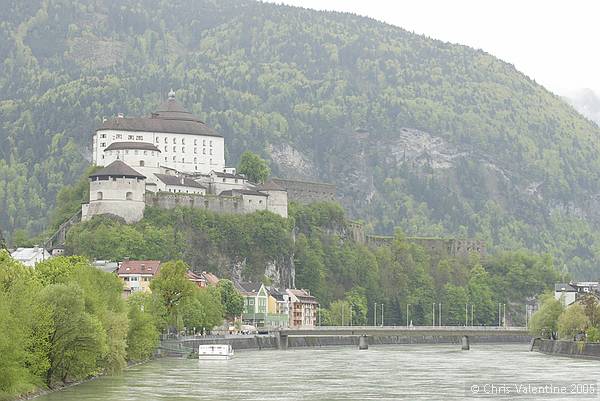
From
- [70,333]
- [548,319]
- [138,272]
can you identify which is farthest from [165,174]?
[70,333]

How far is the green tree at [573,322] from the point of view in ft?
399

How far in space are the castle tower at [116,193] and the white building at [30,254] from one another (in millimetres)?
10484

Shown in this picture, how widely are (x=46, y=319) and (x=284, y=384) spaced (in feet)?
59.3

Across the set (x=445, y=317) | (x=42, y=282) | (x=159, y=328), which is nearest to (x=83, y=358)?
(x=42, y=282)

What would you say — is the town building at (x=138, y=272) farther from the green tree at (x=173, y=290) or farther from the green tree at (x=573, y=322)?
the green tree at (x=573, y=322)

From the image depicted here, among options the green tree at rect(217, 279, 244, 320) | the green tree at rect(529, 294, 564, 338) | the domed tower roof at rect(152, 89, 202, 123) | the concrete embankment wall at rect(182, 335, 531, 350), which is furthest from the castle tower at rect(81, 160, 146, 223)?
the green tree at rect(529, 294, 564, 338)

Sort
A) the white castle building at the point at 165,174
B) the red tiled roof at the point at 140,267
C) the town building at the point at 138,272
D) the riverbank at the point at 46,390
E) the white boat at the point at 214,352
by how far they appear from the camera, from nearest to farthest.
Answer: the riverbank at the point at 46,390, the white boat at the point at 214,352, the town building at the point at 138,272, the red tiled roof at the point at 140,267, the white castle building at the point at 165,174

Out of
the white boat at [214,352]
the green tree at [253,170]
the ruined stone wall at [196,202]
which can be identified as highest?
the green tree at [253,170]

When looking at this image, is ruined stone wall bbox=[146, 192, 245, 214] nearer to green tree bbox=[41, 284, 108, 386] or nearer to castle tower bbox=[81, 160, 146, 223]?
castle tower bbox=[81, 160, 146, 223]

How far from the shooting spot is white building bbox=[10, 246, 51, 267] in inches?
5541

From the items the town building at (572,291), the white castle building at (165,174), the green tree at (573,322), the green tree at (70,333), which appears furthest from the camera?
the white castle building at (165,174)

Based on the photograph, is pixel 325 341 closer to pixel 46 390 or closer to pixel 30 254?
pixel 30 254

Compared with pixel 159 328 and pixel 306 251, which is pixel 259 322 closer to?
pixel 306 251

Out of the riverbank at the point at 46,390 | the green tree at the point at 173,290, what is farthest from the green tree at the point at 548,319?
the riverbank at the point at 46,390
